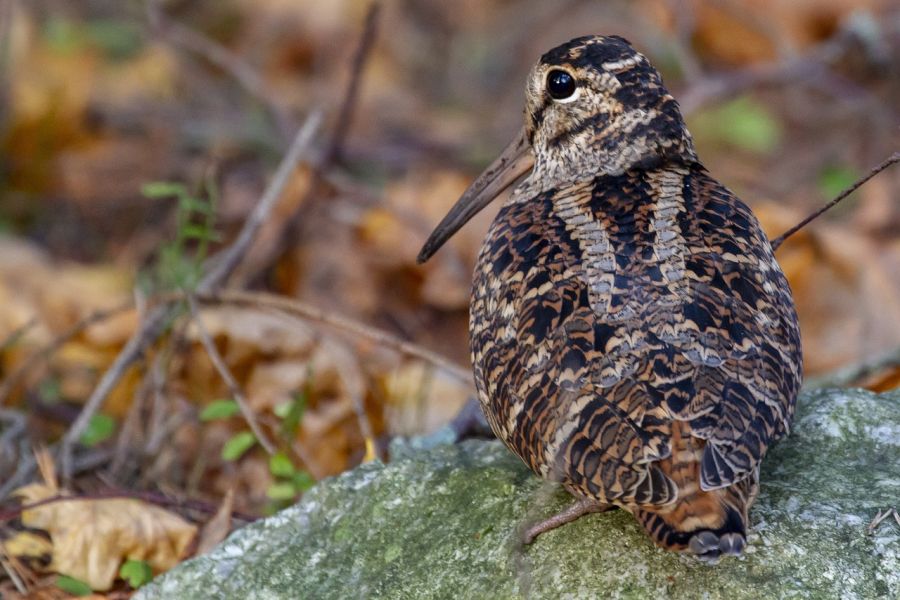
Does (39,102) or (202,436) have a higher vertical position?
(39,102)

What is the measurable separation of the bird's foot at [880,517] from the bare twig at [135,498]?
1.94 meters

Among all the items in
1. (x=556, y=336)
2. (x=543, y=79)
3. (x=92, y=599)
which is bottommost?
(x=92, y=599)

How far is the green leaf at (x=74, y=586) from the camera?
12.7 feet

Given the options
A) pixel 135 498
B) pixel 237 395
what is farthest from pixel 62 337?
pixel 135 498

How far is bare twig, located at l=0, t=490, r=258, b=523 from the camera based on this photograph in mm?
4016

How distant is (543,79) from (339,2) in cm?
635

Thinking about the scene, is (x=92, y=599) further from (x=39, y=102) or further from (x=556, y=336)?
(x=39, y=102)

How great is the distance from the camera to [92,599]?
12.7ft

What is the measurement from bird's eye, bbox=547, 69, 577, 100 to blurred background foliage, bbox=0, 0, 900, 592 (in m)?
1.21

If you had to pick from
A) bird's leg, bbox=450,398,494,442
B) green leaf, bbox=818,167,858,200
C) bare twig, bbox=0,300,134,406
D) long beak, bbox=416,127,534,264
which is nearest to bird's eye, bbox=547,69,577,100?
long beak, bbox=416,127,534,264

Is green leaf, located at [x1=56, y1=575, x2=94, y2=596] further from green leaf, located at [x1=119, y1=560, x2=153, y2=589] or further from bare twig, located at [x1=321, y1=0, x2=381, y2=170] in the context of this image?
bare twig, located at [x1=321, y1=0, x2=381, y2=170]

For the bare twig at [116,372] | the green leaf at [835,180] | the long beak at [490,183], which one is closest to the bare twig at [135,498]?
the bare twig at [116,372]

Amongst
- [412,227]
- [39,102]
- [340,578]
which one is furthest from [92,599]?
[39,102]

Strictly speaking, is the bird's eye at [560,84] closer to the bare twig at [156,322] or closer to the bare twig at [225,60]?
the bare twig at [156,322]
